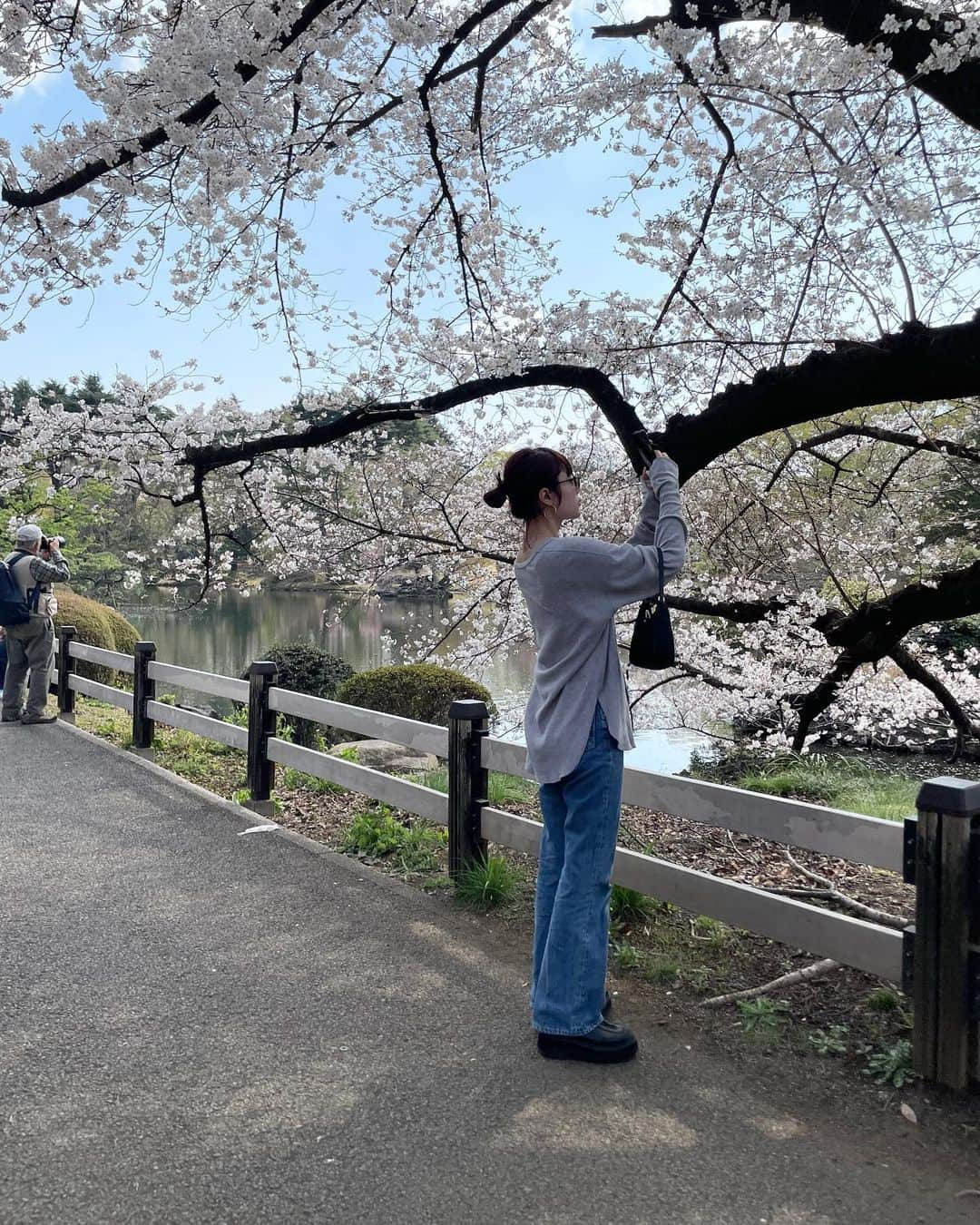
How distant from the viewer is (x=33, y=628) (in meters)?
9.23

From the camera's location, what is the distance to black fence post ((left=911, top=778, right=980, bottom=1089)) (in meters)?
2.49

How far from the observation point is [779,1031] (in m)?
3.03

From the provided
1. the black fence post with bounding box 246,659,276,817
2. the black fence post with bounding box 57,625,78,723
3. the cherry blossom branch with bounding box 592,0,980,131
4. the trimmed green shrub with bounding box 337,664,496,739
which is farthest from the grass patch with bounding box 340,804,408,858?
the black fence post with bounding box 57,625,78,723

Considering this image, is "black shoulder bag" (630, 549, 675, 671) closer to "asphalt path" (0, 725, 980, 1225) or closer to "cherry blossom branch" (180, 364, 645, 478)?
"cherry blossom branch" (180, 364, 645, 478)

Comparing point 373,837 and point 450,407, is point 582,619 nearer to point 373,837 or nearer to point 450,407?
→ point 450,407

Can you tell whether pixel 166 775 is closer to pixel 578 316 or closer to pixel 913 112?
pixel 578 316

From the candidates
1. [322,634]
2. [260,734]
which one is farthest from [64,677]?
→ [322,634]

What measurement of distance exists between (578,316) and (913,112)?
2029 millimetres

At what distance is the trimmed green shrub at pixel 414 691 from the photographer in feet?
34.5

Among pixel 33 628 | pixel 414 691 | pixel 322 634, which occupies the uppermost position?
pixel 33 628

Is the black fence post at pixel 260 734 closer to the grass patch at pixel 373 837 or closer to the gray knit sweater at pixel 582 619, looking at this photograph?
the grass patch at pixel 373 837

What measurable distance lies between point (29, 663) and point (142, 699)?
2.26 m

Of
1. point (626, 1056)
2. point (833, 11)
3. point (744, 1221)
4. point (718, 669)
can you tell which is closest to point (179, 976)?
point (626, 1056)

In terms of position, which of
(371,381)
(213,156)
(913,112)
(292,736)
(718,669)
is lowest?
(292,736)
